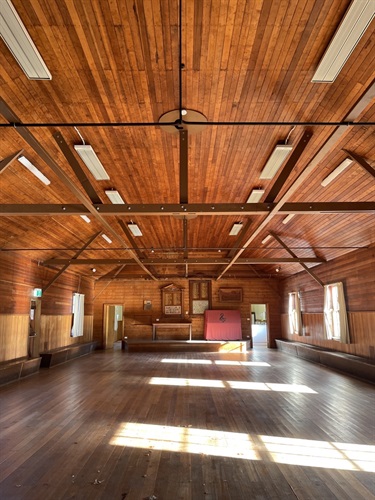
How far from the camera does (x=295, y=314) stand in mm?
13898

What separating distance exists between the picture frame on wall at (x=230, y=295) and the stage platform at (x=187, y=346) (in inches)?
90.6

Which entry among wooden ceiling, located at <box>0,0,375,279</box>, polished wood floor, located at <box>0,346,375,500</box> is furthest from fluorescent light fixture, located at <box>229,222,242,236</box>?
polished wood floor, located at <box>0,346,375,500</box>

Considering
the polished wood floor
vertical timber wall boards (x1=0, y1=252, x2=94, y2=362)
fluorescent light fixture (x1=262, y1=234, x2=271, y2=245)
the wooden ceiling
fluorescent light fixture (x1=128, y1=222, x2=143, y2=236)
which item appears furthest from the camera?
fluorescent light fixture (x1=262, y1=234, x2=271, y2=245)

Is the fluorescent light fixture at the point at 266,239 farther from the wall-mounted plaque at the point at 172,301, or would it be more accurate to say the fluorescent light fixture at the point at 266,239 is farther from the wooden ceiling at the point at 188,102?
the wall-mounted plaque at the point at 172,301

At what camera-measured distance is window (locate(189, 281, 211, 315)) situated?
53.9ft

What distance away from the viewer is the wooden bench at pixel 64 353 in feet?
34.1

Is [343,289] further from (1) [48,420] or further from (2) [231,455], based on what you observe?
(1) [48,420]

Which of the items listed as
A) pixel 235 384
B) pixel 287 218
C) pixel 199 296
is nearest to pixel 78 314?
pixel 199 296

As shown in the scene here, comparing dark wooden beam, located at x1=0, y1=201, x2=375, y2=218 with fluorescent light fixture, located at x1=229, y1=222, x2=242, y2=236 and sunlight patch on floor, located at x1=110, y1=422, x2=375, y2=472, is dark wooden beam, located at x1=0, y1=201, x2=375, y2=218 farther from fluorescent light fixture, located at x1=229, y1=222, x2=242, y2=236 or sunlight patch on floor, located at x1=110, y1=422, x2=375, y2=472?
fluorescent light fixture, located at x1=229, y1=222, x2=242, y2=236

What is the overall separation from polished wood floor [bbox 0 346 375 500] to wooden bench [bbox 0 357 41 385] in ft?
1.05

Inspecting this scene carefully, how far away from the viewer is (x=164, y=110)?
13.2ft

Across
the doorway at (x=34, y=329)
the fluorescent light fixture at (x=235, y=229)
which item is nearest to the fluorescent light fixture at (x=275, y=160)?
the fluorescent light fixture at (x=235, y=229)

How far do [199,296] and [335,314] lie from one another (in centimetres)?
759

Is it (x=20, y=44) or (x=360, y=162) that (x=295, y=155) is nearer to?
(x=360, y=162)
